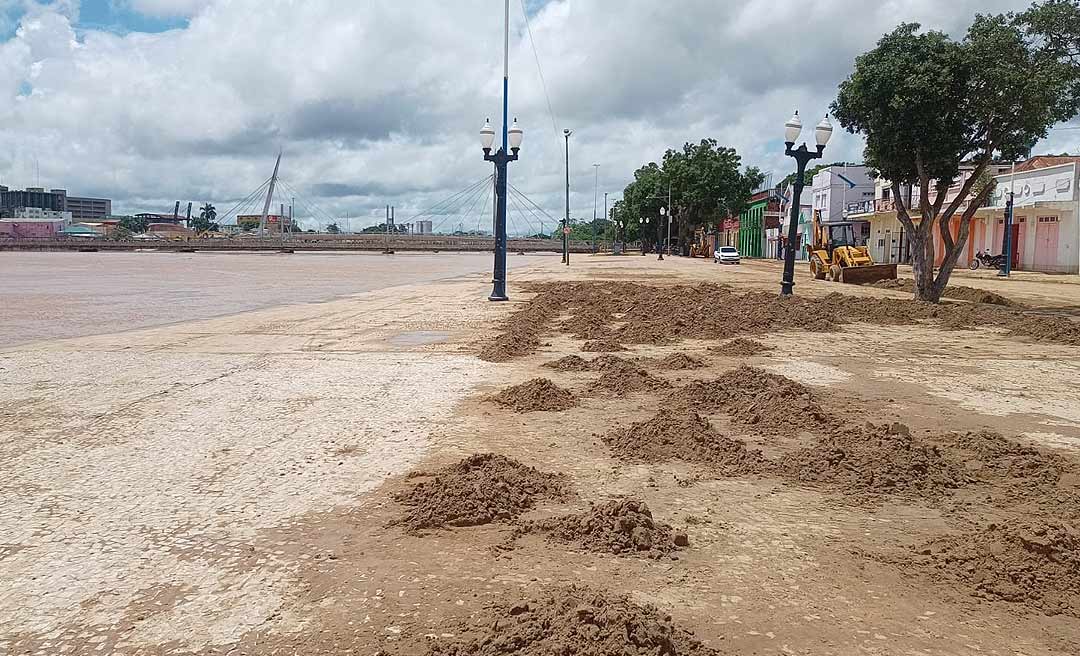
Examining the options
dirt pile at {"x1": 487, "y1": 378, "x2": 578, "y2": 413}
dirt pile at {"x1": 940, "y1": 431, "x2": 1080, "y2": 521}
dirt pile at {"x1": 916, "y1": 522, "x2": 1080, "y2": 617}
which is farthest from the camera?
dirt pile at {"x1": 487, "y1": 378, "x2": 578, "y2": 413}

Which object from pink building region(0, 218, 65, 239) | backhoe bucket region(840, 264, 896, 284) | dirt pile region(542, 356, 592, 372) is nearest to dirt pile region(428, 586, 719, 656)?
dirt pile region(542, 356, 592, 372)

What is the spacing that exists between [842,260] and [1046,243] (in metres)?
15.8

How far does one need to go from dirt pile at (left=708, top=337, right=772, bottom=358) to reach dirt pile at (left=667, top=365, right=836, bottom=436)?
2328 millimetres

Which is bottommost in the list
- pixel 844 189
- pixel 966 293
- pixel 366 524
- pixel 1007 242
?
pixel 366 524

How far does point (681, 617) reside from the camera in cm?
314

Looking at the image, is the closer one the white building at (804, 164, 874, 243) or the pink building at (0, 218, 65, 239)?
the white building at (804, 164, 874, 243)

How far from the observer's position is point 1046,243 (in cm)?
3994

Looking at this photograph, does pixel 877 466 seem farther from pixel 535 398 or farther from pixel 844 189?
pixel 844 189

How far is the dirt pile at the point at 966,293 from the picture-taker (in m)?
19.2

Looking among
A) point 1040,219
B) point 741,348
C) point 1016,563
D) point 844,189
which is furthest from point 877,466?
point 844,189

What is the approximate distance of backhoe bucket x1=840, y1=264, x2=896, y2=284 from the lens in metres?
29.2

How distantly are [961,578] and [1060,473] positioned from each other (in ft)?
6.83

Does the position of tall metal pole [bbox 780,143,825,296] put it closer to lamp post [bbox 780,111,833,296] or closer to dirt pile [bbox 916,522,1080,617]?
lamp post [bbox 780,111,833,296]

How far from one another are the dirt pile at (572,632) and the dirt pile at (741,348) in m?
7.60
